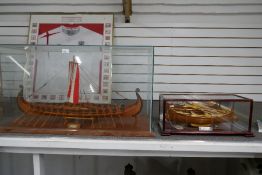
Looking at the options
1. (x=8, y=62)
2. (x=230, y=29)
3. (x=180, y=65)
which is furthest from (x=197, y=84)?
(x=8, y=62)

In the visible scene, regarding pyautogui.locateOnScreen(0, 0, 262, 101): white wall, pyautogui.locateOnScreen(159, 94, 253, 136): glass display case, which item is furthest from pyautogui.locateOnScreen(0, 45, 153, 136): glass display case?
pyautogui.locateOnScreen(0, 0, 262, 101): white wall

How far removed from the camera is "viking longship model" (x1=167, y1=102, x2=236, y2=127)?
3.23ft

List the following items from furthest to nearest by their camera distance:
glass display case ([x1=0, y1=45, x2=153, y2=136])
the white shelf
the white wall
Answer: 1. the white wall
2. glass display case ([x1=0, y1=45, x2=153, y2=136])
3. the white shelf

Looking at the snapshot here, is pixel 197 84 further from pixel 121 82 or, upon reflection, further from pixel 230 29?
pixel 121 82

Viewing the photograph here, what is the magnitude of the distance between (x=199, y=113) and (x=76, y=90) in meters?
0.54

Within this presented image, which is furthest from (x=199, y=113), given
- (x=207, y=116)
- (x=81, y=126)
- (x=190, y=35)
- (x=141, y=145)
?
(x=190, y=35)

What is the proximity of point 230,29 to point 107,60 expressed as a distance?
777 mm

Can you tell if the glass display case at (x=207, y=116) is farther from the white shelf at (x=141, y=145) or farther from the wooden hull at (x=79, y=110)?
the wooden hull at (x=79, y=110)

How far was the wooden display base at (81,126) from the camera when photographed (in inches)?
37.9

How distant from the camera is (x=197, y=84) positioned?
4.88 ft

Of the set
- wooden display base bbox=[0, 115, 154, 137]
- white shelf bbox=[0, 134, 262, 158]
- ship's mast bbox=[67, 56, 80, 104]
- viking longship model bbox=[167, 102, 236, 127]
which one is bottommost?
white shelf bbox=[0, 134, 262, 158]

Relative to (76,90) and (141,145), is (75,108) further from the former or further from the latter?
(141,145)

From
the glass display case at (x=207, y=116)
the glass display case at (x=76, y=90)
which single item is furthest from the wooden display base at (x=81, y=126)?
the glass display case at (x=207, y=116)

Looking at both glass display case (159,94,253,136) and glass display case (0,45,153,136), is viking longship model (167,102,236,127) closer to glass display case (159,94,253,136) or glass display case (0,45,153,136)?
glass display case (159,94,253,136)
